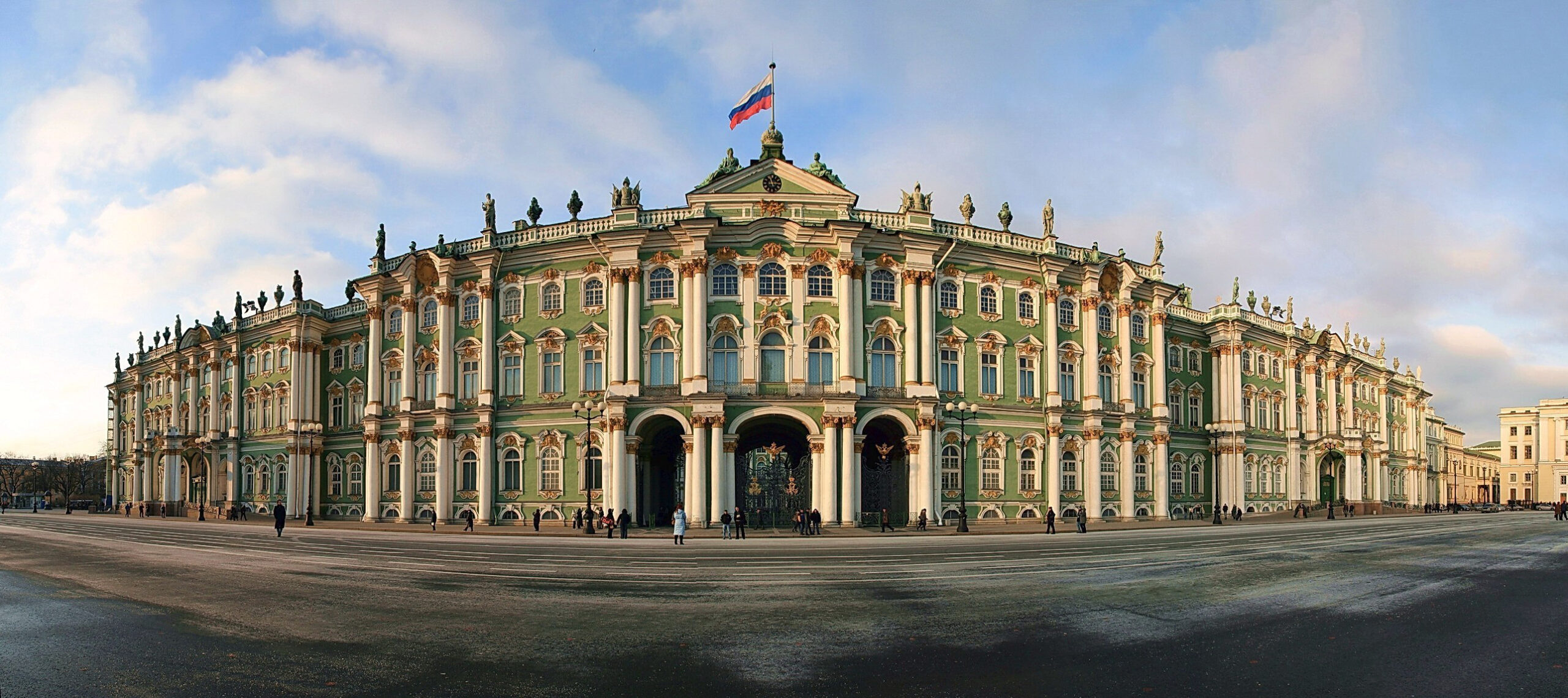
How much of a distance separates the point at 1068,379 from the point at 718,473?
2087 centimetres

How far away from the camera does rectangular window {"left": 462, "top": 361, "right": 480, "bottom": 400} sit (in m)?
→ 52.0

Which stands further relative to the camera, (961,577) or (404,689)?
(961,577)

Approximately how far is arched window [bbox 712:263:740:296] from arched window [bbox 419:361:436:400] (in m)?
17.3

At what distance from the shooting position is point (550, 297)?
166 ft

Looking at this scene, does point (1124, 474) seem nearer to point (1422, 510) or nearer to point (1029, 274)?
point (1029, 274)

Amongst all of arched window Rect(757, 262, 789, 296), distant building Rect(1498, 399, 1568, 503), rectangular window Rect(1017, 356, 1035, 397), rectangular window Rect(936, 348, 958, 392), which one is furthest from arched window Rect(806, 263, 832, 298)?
distant building Rect(1498, 399, 1568, 503)

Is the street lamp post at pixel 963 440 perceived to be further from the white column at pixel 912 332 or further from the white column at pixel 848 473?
the white column at pixel 848 473

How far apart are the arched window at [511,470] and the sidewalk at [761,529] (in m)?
2.28

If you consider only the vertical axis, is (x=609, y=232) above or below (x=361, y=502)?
above

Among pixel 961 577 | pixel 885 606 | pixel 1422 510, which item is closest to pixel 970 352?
pixel 961 577

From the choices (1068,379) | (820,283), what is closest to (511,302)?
(820,283)

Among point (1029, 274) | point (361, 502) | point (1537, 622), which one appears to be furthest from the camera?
point (361, 502)

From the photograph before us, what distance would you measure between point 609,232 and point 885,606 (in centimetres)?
3519

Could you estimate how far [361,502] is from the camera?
58.7 meters
